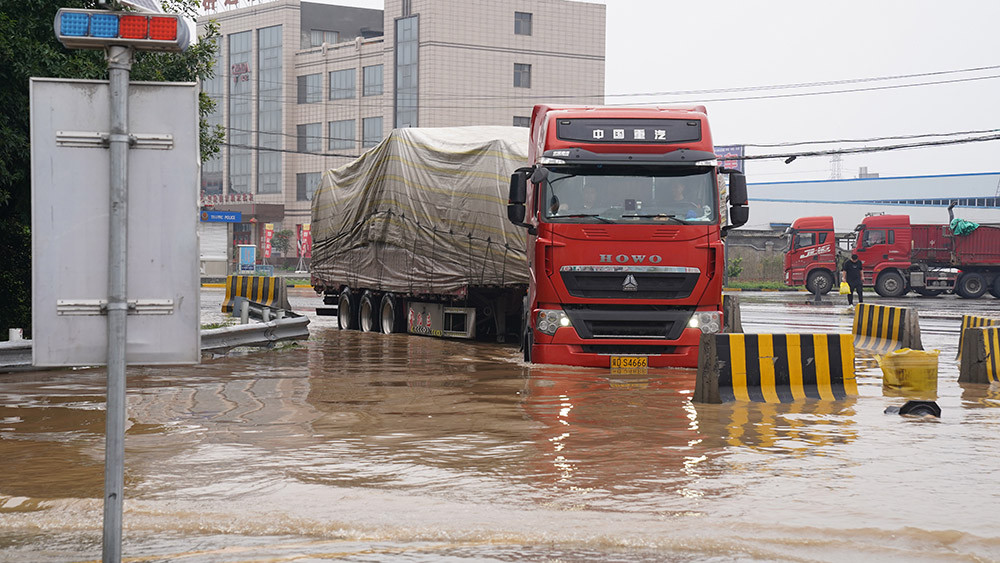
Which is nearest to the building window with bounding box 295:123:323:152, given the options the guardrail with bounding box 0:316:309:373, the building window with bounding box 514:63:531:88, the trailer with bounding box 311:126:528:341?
the building window with bounding box 514:63:531:88

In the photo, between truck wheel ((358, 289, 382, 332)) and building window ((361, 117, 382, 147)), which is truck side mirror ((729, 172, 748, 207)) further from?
building window ((361, 117, 382, 147))

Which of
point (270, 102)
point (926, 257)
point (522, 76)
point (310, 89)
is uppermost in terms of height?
point (310, 89)

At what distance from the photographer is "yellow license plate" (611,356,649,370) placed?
13.8 m

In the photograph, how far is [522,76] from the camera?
77875mm

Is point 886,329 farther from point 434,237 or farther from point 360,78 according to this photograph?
point 360,78

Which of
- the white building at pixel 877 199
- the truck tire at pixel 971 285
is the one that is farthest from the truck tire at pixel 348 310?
the white building at pixel 877 199

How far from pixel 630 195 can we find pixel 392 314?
8.86 metres

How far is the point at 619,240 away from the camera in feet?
45.0

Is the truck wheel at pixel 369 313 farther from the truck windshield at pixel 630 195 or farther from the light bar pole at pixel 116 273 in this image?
the light bar pole at pixel 116 273

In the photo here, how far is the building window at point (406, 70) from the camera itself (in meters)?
76.9

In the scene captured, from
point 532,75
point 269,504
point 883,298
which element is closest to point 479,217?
point 269,504

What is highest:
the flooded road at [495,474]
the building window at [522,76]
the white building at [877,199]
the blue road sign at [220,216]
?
the building window at [522,76]

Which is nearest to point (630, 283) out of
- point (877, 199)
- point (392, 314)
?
point (392, 314)

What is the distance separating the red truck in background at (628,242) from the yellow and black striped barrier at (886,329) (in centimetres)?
458
